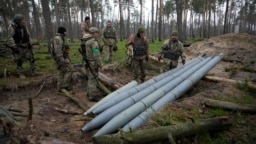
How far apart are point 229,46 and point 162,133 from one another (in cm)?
1492

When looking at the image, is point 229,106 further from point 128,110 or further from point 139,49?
point 139,49

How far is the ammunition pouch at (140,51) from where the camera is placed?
8204 mm

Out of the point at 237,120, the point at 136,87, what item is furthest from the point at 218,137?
the point at 136,87

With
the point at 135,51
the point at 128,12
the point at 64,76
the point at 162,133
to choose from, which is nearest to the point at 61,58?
the point at 64,76

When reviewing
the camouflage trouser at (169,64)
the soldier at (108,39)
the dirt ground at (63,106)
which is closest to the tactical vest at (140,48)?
the camouflage trouser at (169,64)

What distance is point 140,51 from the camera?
27.0ft

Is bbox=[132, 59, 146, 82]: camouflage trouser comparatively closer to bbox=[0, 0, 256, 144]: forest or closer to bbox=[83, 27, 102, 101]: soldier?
bbox=[0, 0, 256, 144]: forest

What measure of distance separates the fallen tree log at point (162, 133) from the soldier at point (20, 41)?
5.74 metres

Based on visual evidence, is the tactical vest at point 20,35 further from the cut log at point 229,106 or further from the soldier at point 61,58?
the cut log at point 229,106

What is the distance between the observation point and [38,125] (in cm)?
510

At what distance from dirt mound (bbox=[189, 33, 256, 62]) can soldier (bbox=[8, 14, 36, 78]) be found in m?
11.3

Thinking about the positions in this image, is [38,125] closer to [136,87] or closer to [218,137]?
[136,87]

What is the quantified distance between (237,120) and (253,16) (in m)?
56.9

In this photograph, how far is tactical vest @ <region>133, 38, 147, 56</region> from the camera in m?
8.21
